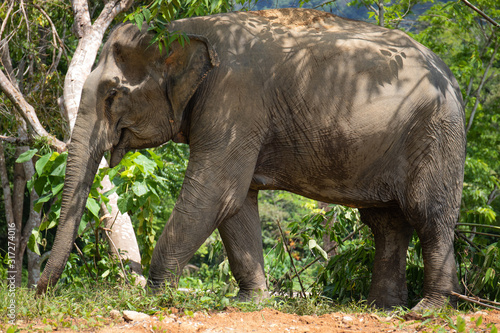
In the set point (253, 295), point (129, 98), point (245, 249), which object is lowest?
point (253, 295)

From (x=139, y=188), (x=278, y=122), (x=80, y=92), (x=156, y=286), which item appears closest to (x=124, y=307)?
(x=156, y=286)

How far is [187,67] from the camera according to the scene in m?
4.47

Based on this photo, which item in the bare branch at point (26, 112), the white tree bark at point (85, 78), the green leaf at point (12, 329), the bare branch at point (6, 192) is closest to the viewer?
the green leaf at point (12, 329)

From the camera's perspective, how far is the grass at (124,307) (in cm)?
380

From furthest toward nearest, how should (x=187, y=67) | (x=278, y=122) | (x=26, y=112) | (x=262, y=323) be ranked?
(x=26, y=112)
(x=278, y=122)
(x=187, y=67)
(x=262, y=323)

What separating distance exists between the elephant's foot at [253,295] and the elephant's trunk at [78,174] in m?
1.54

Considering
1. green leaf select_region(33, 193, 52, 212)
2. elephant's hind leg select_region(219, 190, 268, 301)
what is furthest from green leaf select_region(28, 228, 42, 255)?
elephant's hind leg select_region(219, 190, 268, 301)

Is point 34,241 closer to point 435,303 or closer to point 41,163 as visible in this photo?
point 41,163

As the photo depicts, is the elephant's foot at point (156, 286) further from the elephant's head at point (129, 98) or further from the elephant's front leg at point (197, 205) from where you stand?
the elephant's head at point (129, 98)

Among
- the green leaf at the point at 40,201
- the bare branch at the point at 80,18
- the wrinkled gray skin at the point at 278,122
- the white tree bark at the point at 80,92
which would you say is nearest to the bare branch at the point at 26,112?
the white tree bark at the point at 80,92

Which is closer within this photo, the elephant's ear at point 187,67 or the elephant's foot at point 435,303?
the elephant's ear at point 187,67

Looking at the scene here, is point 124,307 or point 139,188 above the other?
point 139,188

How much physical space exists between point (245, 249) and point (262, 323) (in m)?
1.36

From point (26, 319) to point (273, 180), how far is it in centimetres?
208
